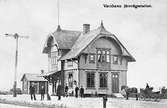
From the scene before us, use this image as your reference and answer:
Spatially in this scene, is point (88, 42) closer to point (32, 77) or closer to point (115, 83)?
point (115, 83)

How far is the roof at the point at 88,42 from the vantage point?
151ft

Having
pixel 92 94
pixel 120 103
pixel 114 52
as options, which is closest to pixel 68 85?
pixel 92 94

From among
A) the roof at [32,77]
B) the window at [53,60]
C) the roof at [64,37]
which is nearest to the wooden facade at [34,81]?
the roof at [32,77]

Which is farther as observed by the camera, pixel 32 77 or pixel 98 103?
pixel 32 77

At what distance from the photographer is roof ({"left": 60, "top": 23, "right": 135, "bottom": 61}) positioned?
4607 cm

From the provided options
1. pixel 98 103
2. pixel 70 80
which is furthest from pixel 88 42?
pixel 98 103

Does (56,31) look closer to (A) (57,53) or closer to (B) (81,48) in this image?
(A) (57,53)

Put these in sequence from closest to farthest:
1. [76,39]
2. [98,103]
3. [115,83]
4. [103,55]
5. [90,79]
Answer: [98,103] → [90,79] → [103,55] → [115,83] → [76,39]

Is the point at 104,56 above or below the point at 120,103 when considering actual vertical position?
above

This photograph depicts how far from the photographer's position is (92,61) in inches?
Answer: 1854

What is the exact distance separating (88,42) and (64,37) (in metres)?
5.66

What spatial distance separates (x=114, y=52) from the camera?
48.6 meters

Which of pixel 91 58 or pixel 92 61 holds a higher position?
pixel 91 58

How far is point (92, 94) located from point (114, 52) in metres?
5.96
